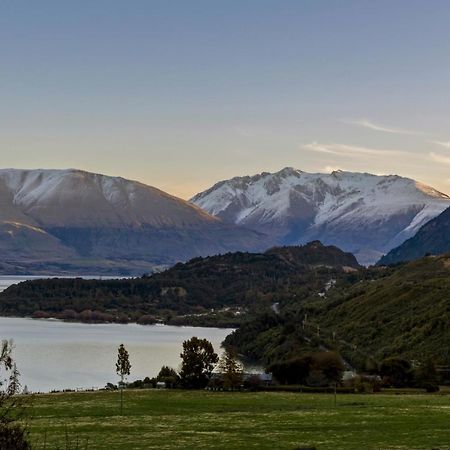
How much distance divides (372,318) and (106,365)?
44.8 m

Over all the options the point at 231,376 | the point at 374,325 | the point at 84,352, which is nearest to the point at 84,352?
the point at 84,352

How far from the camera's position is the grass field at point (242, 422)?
36906 mm

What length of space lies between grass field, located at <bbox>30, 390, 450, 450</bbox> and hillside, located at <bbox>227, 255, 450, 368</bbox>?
41.3m

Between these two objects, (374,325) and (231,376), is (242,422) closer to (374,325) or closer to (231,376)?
(231,376)

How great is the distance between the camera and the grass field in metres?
36.9

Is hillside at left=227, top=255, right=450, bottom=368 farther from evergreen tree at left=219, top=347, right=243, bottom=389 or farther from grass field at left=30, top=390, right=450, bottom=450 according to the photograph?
grass field at left=30, top=390, right=450, bottom=450

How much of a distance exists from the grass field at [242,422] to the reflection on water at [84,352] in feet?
99.0

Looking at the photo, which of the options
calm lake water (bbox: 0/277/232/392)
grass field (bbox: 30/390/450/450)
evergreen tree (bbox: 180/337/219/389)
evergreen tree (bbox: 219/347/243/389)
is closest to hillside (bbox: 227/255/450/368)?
calm lake water (bbox: 0/277/232/392)

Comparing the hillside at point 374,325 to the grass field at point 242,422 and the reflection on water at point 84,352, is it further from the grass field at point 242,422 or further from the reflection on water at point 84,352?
the grass field at point 242,422

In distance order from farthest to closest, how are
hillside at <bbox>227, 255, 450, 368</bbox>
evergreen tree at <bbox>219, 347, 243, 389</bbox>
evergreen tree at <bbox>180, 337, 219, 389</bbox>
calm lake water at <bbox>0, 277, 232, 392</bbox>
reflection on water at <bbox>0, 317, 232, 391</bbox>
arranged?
hillside at <bbox>227, 255, 450, 368</bbox>, reflection on water at <bbox>0, 317, 232, 391</bbox>, calm lake water at <bbox>0, 277, 232, 392</bbox>, evergreen tree at <bbox>180, 337, 219, 389</bbox>, evergreen tree at <bbox>219, 347, 243, 389</bbox>

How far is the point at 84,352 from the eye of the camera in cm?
13588

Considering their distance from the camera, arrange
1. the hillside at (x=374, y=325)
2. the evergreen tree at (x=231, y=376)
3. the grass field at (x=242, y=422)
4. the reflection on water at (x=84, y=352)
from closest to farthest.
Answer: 1. the grass field at (x=242, y=422)
2. the evergreen tree at (x=231, y=376)
3. the reflection on water at (x=84, y=352)
4. the hillside at (x=374, y=325)

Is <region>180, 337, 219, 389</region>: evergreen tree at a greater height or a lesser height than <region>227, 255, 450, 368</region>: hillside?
lesser

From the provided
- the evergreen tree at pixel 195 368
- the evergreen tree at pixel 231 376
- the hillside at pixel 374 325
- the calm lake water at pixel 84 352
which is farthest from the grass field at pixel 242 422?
the hillside at pixel 374 325
